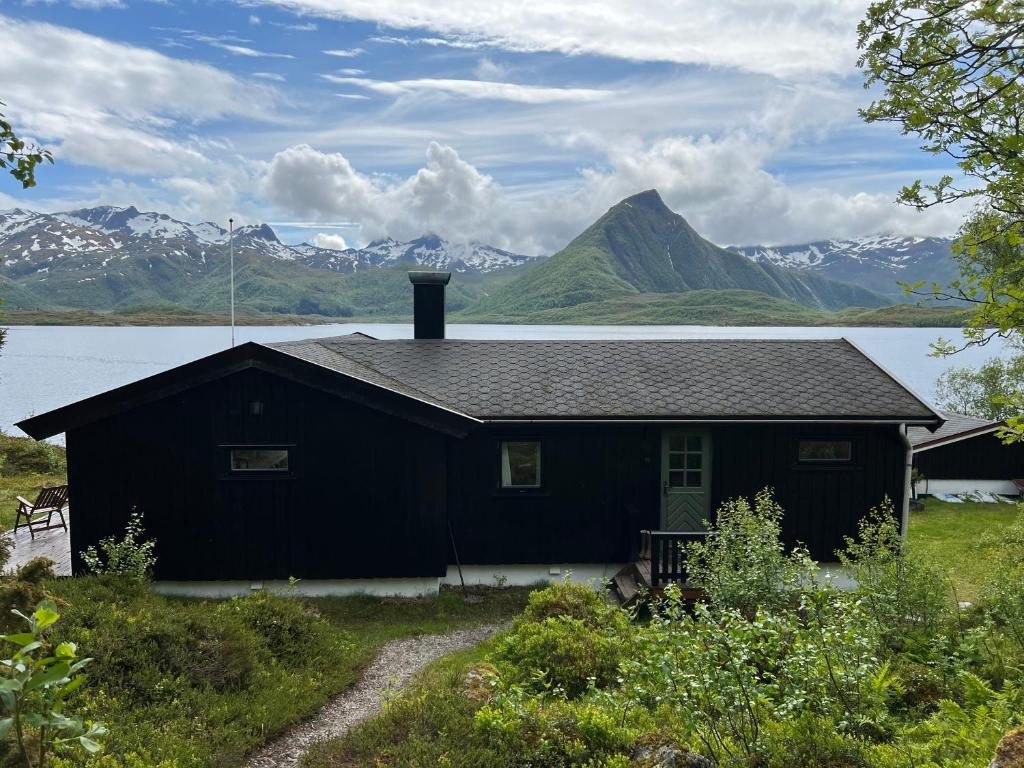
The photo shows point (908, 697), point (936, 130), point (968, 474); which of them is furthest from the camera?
point (968, 474)

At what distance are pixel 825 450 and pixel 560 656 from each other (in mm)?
7497

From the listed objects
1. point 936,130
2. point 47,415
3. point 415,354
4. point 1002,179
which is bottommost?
point 47,415

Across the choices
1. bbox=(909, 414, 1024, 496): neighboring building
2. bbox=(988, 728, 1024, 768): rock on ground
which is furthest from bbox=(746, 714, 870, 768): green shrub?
bbox=(909, 414, 1024, 496): neighboring building

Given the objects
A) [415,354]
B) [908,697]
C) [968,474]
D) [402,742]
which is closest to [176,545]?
[415,354]

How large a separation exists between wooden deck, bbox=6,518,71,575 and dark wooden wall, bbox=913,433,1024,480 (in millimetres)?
26078

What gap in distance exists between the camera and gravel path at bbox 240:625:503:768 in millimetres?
6211

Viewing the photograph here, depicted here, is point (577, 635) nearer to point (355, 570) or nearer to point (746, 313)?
point (355, 570)

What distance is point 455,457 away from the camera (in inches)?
470

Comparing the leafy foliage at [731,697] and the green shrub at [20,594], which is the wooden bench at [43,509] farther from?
the leafy foliage at [731,697]

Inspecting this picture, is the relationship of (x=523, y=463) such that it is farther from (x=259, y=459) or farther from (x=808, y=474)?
(x=808, y=474)

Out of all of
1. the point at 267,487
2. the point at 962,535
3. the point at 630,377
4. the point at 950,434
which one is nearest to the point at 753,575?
A: the point at 630,377

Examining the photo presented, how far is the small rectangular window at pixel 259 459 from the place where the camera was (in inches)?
433

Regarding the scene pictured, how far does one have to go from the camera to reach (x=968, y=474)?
24.2 metres

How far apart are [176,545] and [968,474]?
26021 mm
